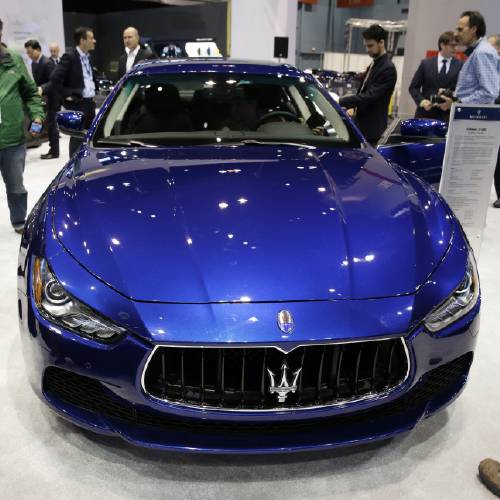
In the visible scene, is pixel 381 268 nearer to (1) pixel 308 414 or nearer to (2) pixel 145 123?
A: (1) pixel 308 414

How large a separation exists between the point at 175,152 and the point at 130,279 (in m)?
0.90

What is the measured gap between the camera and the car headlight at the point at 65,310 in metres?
1.38

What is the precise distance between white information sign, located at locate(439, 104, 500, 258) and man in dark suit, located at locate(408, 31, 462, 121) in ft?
6.74

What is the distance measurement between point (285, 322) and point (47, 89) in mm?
6160

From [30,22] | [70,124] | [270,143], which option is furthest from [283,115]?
[30,22]

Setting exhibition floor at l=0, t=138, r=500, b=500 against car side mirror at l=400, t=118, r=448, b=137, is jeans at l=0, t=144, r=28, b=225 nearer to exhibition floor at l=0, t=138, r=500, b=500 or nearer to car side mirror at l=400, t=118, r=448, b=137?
exhibition floor at l=0, t=138, r=500, b=500

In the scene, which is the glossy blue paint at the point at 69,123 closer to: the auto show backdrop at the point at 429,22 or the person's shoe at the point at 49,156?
the person's shoe at the point at 49,156

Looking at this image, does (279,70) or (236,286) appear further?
(279,70)

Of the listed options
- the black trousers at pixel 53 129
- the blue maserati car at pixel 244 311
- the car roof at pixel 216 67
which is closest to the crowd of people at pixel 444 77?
the car roof at pixel 216 67

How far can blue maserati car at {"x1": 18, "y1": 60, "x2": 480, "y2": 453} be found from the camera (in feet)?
4.47

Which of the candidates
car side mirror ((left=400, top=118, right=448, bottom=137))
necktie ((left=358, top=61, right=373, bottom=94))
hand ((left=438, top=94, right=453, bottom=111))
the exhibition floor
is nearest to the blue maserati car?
the exhibition floor

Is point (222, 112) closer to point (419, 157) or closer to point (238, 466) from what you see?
point (419, 157)

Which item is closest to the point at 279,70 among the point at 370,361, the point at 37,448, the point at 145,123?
the point at 145,123

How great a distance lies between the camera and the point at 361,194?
187 cm
